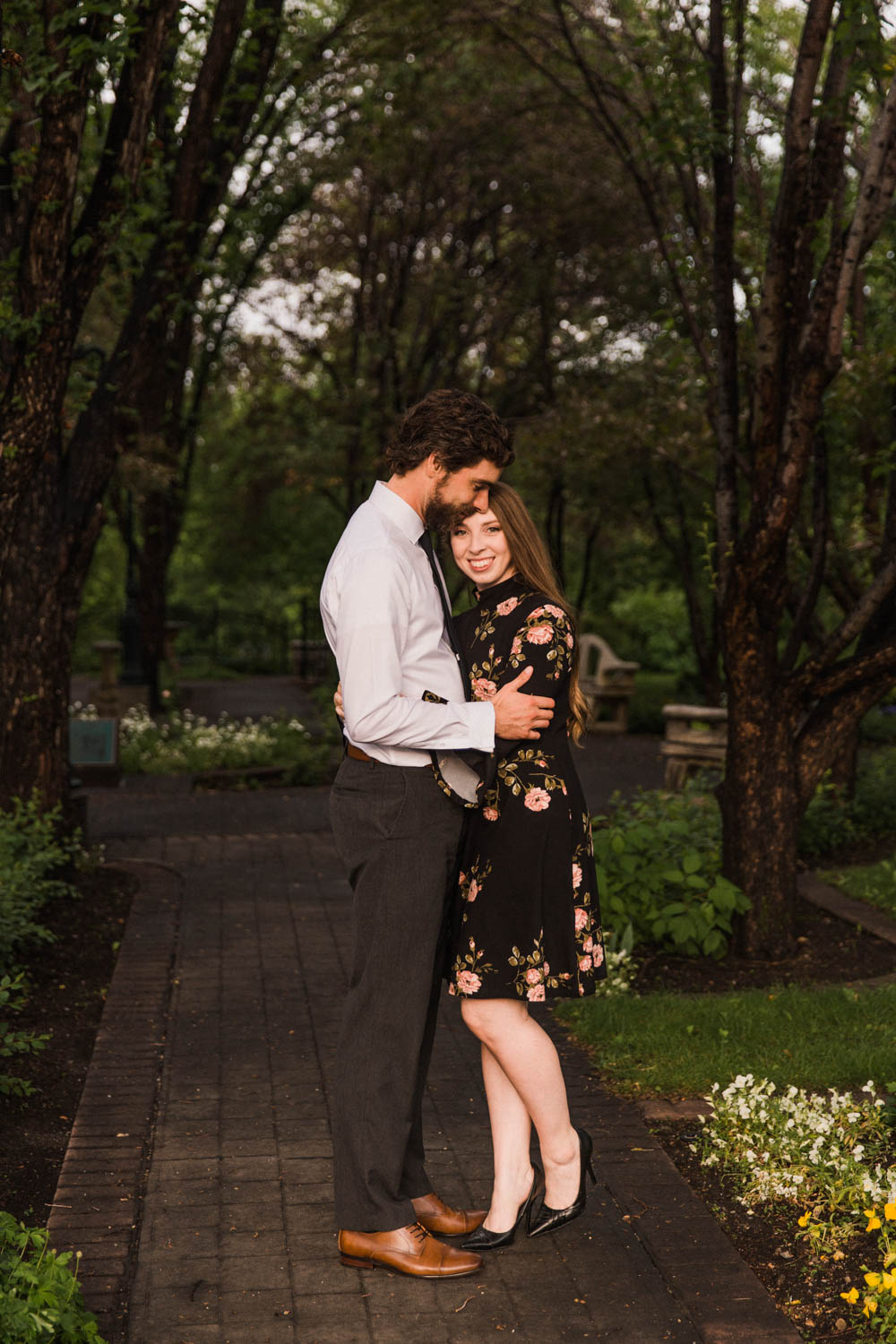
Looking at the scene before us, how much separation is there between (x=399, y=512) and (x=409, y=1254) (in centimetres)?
194

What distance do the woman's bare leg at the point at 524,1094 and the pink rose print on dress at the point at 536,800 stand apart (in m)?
0.52

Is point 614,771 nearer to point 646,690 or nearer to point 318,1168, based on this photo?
point 646,690

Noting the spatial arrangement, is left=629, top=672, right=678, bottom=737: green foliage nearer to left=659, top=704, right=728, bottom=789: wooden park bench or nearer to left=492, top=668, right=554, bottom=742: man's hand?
left=659, top=704, right=728, bottom=789: wooden park bench

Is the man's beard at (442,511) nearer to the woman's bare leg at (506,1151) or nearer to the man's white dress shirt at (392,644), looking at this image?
the man's white dress shirt at (392,644)

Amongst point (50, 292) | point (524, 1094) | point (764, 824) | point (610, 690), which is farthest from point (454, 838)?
point (610, 690)

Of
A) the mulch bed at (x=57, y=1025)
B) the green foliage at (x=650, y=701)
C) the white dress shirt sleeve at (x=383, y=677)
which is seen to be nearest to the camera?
the white dress shirt sleeve at (x=383, y=677)

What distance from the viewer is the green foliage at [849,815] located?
30.7 feet

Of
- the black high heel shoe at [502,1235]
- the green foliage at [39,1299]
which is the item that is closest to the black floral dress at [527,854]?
the black high heel shoe at [502,1235]

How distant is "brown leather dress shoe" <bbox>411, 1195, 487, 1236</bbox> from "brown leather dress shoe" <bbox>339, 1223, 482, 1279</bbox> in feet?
0.53

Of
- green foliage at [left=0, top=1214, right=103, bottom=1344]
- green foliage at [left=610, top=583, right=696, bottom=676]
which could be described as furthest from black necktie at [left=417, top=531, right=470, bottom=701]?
green foliage at [left=610, top=583, right=696, bottom=676]

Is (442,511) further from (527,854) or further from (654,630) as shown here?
(654,630)

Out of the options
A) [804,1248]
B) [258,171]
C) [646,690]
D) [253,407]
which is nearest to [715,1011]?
[804,1248]

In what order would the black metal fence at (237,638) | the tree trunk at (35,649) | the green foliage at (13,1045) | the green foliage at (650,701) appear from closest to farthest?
the green foliage at (13,1045) < the tree trunk at (35,649) < the green foliage at (650,701) < the black metal fence at (237,638)

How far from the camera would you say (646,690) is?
21656 mm
